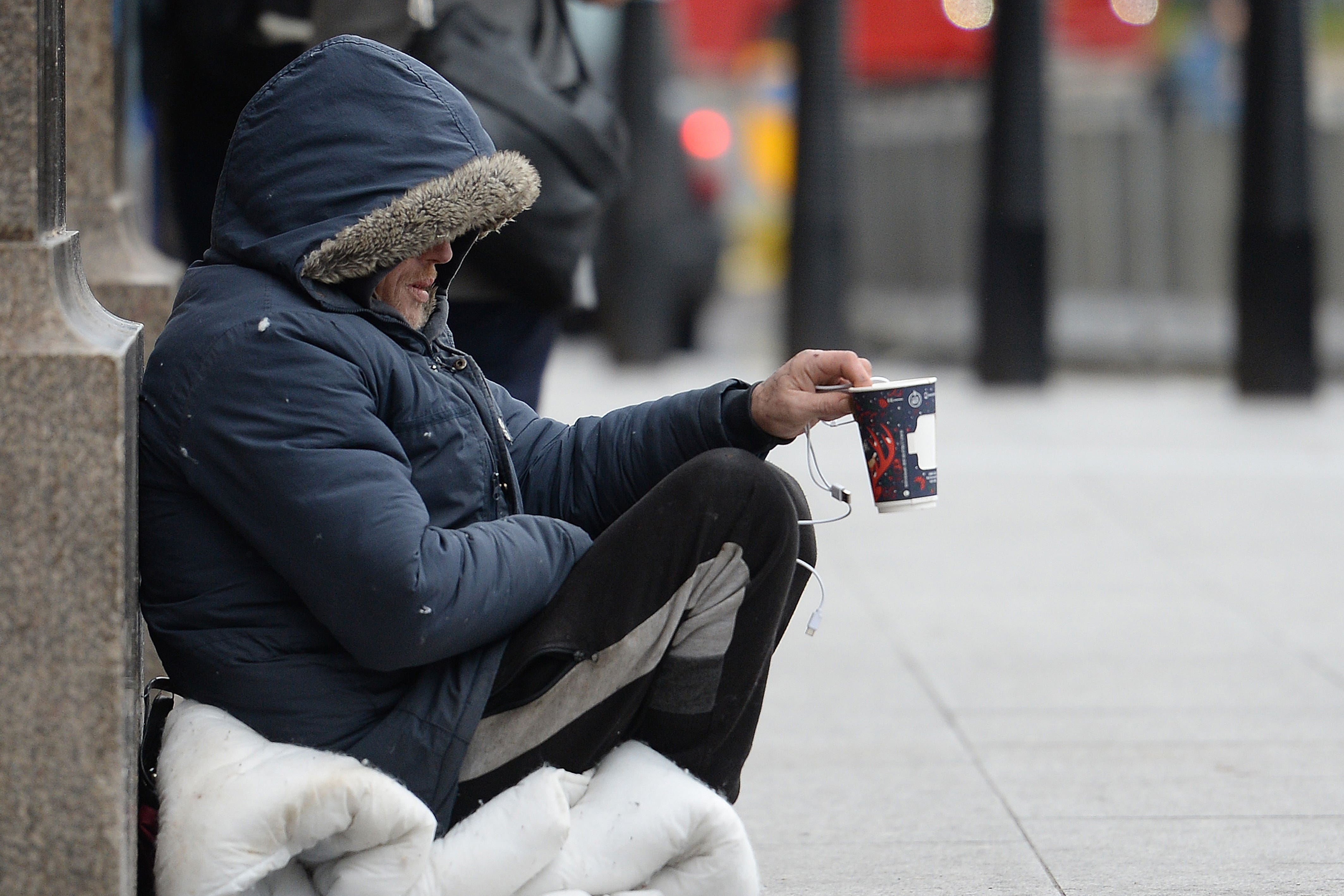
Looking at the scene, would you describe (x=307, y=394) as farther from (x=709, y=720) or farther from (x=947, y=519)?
(x=947, y=519)

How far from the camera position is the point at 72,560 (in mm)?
2307

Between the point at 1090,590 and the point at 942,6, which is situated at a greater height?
the point at 942,6

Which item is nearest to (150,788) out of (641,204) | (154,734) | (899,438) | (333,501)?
(154,734)

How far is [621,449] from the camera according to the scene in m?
2.88

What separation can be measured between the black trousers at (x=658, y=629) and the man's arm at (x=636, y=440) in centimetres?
18

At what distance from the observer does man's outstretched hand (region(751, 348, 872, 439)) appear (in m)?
2.71

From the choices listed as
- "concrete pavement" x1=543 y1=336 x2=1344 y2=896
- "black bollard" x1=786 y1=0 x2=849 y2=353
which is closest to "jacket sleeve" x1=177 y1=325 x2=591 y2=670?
"concrete pavement" x1=543 y1=336 x2=1344 y2=896

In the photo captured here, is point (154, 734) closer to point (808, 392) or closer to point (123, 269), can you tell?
point (808, 392)

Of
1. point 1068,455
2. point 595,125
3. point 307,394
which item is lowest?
point 1068,455

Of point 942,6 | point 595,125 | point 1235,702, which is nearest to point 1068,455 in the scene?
point 1235,702

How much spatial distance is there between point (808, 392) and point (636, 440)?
0.31 m

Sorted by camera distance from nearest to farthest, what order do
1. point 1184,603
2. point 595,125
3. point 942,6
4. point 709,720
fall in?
1. point 709,720
2. point 595,125
3. point 1184,603
4. point 942,6

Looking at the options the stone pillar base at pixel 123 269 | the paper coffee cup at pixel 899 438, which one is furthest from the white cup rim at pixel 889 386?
the stone pillar base at pixel 123 269

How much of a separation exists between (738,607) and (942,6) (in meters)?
17.1
